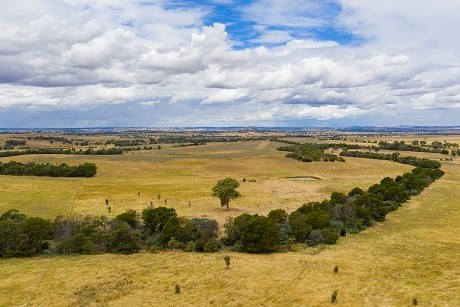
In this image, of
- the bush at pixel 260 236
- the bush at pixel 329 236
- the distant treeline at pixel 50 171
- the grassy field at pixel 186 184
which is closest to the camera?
the bush at pixel 260 236

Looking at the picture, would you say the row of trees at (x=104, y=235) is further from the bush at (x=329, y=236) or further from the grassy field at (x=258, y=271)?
the bush at (x=329, y=236)

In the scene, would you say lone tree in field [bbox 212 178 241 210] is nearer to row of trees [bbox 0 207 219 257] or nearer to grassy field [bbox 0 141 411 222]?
grassy field [bbox 0 141 411 222]

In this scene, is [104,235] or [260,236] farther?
[104,235]

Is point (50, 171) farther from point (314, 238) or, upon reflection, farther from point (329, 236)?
point (329, 236)

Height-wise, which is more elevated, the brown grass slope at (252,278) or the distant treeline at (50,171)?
the distant treeline at (50,171)

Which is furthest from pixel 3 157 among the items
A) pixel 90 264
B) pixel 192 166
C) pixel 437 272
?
pixel 437 272

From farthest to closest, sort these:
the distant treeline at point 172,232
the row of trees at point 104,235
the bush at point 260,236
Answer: the bush at point 260,236 < the distant treeline at point 172,232 < the row of trees at point 104,235

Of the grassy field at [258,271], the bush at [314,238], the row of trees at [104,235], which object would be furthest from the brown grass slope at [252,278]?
the bush at [314,238]

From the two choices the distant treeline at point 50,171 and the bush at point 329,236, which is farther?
the distant treeline at point 50,171

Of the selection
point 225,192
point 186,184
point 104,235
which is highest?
point 225,192

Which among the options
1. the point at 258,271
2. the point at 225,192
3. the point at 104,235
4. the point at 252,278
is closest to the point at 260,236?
the point at 258,271

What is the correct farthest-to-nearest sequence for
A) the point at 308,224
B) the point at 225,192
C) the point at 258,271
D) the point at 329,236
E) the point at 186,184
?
the point at 186,184, the point at 225,192, the point at 308,224, the point at 329,236, the point at 258,271
